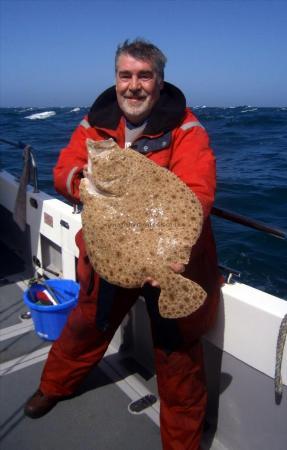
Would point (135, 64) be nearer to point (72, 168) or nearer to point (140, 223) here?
point (72, 168)

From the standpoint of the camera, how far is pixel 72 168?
7.61ft

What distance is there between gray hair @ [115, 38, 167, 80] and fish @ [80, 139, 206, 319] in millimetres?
598

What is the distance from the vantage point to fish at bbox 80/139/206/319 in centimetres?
195

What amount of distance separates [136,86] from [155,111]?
17 centimetres

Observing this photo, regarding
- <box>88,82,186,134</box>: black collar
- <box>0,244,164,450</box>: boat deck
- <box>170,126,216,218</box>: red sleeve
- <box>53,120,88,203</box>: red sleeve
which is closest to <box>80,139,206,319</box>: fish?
<box>170,126,216,218</box>: red sleeve

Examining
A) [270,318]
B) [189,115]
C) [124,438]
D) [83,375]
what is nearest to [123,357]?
[83,375]

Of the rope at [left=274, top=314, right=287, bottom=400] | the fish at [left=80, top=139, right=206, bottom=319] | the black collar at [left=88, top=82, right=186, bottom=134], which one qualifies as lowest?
the rope at [left=274, top=314, right=287, bottom=400]

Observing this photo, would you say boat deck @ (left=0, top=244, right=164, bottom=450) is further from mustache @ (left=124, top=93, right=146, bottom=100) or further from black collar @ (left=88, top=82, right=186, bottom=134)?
mustache @ (left=124, top=93, right=146, bottom=100)

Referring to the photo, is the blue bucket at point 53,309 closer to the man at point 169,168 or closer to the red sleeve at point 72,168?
the man at point 169,168

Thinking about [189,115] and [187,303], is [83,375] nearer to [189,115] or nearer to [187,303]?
[187,303]

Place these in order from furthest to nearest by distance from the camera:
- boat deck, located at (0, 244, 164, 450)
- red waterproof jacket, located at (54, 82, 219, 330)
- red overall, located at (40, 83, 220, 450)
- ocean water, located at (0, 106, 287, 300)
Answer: ocean water, located at (0, 106, 287, 300), boat deck, located at (0, 244, 164, 450), red overall, located at (40, 83, 220, 450), red waterproof jacket, located at (54, 82, 219, 330)

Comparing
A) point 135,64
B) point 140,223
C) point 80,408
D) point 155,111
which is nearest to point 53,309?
point 80,408

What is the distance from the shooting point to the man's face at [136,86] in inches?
90.7

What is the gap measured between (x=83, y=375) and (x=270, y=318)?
1398 millimetres
